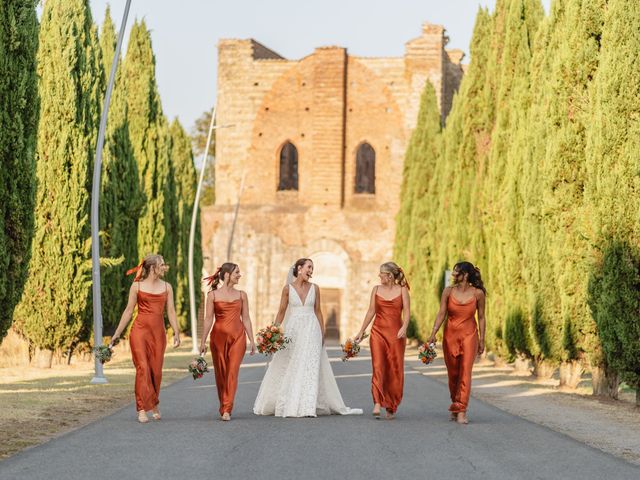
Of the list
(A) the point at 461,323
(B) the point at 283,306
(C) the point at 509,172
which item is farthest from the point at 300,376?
(C) the point at 509,172

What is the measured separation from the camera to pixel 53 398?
54.7ft

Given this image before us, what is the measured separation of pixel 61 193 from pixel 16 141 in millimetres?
11008

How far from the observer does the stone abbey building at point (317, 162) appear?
56.9 m

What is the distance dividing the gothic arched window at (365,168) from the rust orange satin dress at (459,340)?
44.7 meters

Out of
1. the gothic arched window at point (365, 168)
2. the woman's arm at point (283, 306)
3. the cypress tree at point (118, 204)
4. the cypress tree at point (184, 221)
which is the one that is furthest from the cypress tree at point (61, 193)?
the gothic arched window at point (365, 168)

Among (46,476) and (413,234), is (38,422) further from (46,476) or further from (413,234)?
(413,234)

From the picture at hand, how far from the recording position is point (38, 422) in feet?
43.9

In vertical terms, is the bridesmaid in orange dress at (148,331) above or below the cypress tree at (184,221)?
below

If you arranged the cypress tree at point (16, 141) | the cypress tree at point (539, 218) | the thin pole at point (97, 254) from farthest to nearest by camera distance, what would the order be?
1. the cypress tree at point (539, 218)
2. the thin pole at point (97, 254)
3. the cypress tree at point (16, 141)

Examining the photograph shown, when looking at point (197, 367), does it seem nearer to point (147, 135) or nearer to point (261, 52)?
point (147, 135)

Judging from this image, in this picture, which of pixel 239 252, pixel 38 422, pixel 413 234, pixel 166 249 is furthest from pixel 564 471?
A: pixel 239 252

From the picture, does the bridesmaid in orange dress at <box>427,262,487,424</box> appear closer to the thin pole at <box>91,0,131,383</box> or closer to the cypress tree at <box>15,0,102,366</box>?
the thin pole at <box>91,0,131,383</box>

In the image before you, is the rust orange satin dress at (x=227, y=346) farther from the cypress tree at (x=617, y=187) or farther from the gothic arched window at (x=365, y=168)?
the gothic arched window at (x=365, y=168)

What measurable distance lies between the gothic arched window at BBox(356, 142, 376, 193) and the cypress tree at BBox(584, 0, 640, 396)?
131 feet
